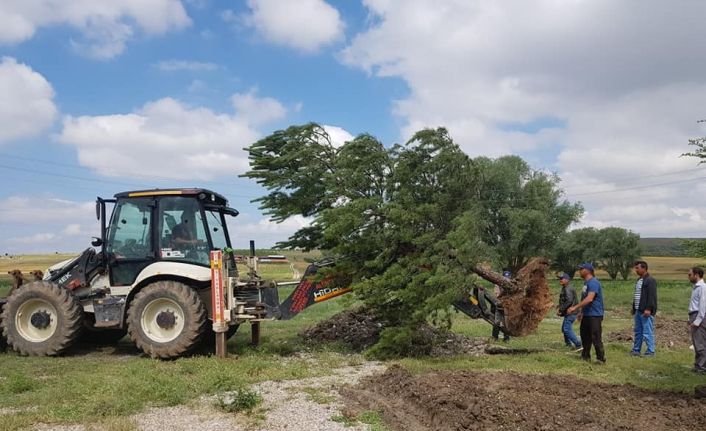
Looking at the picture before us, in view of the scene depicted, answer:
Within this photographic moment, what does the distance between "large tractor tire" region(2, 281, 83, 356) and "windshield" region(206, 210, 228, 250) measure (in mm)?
2600

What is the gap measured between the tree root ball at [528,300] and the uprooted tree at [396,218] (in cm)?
2

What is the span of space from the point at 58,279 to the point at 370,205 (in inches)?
238

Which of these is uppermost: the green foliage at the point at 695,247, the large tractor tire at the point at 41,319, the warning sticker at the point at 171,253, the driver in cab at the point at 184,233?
the driver in cab at the point at 184,233

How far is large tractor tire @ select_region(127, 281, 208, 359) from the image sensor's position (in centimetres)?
991

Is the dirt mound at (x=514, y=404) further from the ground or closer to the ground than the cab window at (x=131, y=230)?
closer to the ground

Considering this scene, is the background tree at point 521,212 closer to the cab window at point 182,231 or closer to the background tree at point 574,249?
the background tree at point 574,249

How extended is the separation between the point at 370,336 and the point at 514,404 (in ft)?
19.1

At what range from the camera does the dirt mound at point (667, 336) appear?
12992 mm

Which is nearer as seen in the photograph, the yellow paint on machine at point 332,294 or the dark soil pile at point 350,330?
the yellow paint on machine at point 332,294

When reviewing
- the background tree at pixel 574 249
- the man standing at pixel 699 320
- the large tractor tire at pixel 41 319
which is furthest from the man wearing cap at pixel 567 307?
the background tree at pixel 574 249

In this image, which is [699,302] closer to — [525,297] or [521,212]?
[525,297]

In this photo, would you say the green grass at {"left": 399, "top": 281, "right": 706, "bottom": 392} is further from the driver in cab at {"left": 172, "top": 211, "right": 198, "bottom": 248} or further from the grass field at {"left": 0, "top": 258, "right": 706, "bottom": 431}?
the driver in cab at {"left": 172, "top": 211, "right": 198, "bottom": 248}

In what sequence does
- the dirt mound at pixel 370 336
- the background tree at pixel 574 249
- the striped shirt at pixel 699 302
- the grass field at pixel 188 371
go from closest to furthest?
the grass field at pixel 188 371, the striped shirt at pixel 699 302, the dirt mound at pixel 370 336, the background tree at pixel 574 249

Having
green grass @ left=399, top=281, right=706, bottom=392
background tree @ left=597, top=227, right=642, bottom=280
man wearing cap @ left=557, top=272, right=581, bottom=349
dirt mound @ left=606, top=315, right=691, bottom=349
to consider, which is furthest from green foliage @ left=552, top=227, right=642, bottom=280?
green grass @ left=399, top=281, right=706, bottom=392
